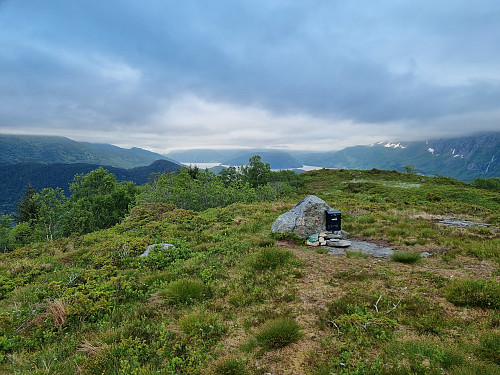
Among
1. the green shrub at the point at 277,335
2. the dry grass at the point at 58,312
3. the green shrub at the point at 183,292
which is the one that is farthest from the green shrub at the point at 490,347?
the dry grass at the point at 58,312

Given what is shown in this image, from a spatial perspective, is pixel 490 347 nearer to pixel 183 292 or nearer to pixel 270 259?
pixel 270 259

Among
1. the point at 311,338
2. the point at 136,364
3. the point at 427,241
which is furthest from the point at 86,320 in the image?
the point at 427,241

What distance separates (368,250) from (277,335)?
30.7 ft

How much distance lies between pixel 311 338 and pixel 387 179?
2887 inches

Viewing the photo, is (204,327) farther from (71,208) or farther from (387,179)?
(387,179)

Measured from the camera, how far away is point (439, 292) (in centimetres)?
776

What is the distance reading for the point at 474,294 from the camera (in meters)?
7.09

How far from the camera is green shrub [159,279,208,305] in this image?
7.92 meters

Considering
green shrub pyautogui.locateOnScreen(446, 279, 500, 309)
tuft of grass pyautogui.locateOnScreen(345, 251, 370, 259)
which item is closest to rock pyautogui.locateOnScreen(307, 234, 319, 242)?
tuft of grass pyautogui.locateOnScreen(345, 251, 370, 259)

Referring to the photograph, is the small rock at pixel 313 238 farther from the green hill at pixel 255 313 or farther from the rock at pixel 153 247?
the rock at pixel 153 247

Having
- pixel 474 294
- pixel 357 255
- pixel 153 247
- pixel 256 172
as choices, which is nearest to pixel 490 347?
pixel 474 294

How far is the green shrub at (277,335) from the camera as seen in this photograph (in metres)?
5.81

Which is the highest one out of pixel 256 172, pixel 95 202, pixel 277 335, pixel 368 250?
pixel 256 172

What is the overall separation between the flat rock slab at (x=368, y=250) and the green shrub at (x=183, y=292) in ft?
25.6
